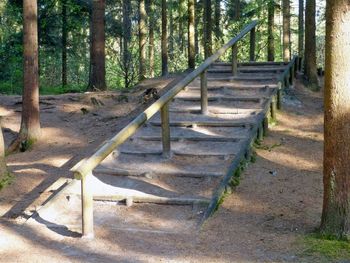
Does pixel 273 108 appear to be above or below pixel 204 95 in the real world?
below

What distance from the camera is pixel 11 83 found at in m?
22.0

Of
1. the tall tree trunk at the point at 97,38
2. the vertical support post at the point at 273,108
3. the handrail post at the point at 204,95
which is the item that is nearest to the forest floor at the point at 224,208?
the vertical support post at the point at 273,108

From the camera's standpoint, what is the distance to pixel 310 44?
13172 mm

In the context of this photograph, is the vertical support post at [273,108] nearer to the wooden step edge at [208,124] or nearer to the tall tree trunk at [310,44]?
the wooden step edge at [208,124]

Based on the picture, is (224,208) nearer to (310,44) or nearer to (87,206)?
(87,206)

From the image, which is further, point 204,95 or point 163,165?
point 204,95

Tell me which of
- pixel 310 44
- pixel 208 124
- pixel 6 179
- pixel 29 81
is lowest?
pixel 6 179

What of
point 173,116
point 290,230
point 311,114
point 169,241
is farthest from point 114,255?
point 311,114

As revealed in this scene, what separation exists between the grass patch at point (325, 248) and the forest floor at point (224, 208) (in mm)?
19

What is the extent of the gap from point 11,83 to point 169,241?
18454 millimetres

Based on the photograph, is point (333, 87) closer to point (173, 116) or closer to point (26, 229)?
point (26, 229)

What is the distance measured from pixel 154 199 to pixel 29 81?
590 cm

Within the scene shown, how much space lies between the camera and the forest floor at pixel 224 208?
5094 millimetres

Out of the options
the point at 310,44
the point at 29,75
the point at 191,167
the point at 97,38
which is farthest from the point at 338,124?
the point at 97,38
